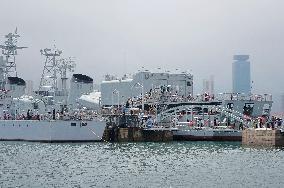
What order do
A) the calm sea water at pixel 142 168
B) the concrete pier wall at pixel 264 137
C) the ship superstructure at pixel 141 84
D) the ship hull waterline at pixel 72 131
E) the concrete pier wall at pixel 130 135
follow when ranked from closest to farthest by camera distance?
the calm sea water at pixel 142 168, the concrete pier wall at pixel 264 137, the ship hull waterline at pixel 72 131, the concrete pier wall at pixel 130 135, the ship superstructure at pixel 141 84

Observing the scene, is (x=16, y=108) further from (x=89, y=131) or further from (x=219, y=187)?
(x=219, y=187)

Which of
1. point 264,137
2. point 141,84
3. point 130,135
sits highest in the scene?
point 141,84

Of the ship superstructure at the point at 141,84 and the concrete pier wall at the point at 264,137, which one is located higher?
the ship superstructure at the point at 141,84

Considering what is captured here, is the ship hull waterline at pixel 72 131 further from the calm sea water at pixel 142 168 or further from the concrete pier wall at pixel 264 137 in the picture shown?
the concrete pier wall at pixel 264 137

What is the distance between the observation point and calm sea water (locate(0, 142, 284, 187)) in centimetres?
4769

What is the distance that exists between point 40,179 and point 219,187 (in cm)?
1491

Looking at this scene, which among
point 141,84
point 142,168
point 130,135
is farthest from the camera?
point 141,84

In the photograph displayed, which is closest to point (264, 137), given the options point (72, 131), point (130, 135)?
point (130, 135)

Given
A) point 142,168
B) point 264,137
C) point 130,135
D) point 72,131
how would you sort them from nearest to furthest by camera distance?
point 142,168 < point 264,137 < point 72,131 < point 130,135

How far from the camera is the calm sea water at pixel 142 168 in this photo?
47694mm

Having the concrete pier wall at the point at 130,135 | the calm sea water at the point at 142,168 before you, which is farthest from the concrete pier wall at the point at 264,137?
the concrete pier wall at the point at 130,135

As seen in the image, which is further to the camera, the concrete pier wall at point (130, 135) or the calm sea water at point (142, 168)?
the concrete pier wall at point (130, 135)

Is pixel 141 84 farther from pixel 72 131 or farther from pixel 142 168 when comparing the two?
pixel 142 168

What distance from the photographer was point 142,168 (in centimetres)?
5812
